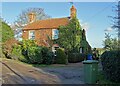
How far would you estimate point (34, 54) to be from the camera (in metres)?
24.9

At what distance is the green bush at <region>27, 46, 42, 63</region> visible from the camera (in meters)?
25.0

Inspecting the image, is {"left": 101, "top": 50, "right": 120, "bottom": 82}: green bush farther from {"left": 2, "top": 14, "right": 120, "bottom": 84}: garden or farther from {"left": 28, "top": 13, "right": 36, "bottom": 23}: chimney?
{"left": 28, "top": 13, "right": 36, "bottom": 23}: chimney

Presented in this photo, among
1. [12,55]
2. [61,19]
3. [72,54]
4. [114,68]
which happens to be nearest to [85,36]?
[61,19]

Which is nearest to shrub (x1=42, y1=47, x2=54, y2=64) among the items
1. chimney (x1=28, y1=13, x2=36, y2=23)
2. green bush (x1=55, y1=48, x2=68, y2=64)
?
green bush (x1=55, y1=48, x2=68, y2=64)

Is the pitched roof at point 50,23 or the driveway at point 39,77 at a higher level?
the pitched roof at point 50,23

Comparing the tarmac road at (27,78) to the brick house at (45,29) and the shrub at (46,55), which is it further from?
the brick house at (45,29)

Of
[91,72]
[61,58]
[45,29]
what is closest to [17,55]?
[61,58]

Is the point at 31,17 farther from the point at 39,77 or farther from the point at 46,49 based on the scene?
the point at 39,77

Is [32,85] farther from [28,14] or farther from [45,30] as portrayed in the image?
[28,14]

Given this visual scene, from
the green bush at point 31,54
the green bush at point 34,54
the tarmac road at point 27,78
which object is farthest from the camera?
the green bush at point 31,54

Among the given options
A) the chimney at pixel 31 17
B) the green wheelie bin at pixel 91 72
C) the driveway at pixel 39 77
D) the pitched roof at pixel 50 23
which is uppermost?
the chimney at pixel 31 17

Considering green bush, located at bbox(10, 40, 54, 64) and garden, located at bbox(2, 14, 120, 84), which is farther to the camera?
garden, located at bbox(2, 14, 120, 84)

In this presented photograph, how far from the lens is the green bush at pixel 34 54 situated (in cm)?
2501

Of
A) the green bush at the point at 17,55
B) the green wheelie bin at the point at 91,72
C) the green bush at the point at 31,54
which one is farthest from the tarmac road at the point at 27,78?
the green bush at the point at 17,55
